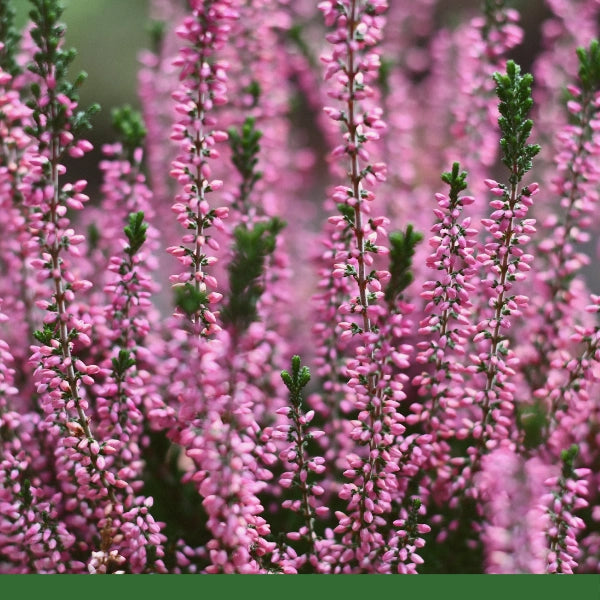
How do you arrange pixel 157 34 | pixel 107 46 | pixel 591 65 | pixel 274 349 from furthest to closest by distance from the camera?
pixel 107 46
pixel 157 34
pixel 274 349
pixel 591 65

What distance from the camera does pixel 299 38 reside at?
2527 mm

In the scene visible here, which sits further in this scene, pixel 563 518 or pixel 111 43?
pixel 111 43

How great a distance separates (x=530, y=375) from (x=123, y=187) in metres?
1.24

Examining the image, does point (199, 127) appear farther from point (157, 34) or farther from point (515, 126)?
point (157, 34)

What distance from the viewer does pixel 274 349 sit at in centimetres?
200

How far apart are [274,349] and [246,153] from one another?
1.97ft

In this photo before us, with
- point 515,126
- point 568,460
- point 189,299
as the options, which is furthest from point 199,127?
point 568,460

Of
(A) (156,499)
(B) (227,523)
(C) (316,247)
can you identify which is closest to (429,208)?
(C) (316,247)

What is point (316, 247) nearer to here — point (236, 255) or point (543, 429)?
point (543, 429)

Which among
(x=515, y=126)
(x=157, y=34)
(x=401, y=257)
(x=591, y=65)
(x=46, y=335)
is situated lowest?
(x=46, y=335)

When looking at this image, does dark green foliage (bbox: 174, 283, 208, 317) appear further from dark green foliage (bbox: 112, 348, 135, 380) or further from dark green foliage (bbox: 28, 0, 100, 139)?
dark green foliage (bbox: 28, 0, 100, 139)

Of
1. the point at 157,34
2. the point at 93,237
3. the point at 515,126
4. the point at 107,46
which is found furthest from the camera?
the point at 107,46

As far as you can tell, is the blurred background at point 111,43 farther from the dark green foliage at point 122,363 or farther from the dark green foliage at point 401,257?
the dark green foliage at point 401,257

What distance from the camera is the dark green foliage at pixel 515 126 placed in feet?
4.25
